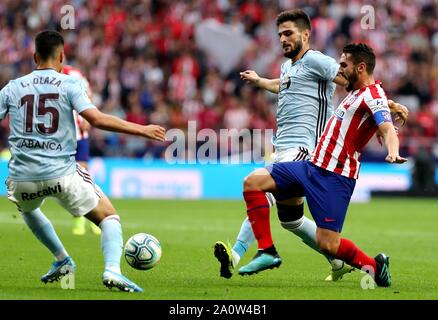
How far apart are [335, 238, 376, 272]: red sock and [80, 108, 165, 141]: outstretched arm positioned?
6.01 feet

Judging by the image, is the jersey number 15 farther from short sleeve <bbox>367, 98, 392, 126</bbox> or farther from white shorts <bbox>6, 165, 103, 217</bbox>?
short sleeve <bbox>367, 98, 392, 126</bbox>

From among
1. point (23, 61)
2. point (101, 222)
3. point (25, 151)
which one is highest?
point (23, 61)

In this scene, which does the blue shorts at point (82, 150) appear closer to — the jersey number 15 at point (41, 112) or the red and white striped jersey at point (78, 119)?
the red and white striped jersey at point (78, 119)

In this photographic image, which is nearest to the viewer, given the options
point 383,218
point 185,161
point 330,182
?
point 330,182

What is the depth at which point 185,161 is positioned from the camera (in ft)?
71.7

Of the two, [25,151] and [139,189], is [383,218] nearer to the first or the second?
[139,189]

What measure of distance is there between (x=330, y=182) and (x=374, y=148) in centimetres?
1594

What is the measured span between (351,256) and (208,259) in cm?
279

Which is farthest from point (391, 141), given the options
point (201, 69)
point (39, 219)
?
point (201, 69)

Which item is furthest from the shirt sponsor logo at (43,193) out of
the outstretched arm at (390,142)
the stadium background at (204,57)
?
the stadium background at (204,57)

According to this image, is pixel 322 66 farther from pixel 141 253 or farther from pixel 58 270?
pixel 58 270

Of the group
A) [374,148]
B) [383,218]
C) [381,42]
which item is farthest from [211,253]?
[381,42]

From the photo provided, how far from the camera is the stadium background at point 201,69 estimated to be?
74.1 feet

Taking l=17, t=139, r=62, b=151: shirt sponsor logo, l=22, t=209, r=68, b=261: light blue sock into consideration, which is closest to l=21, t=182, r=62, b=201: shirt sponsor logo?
l=17, t=139, r=62, b=151: shirt sponsor logo
